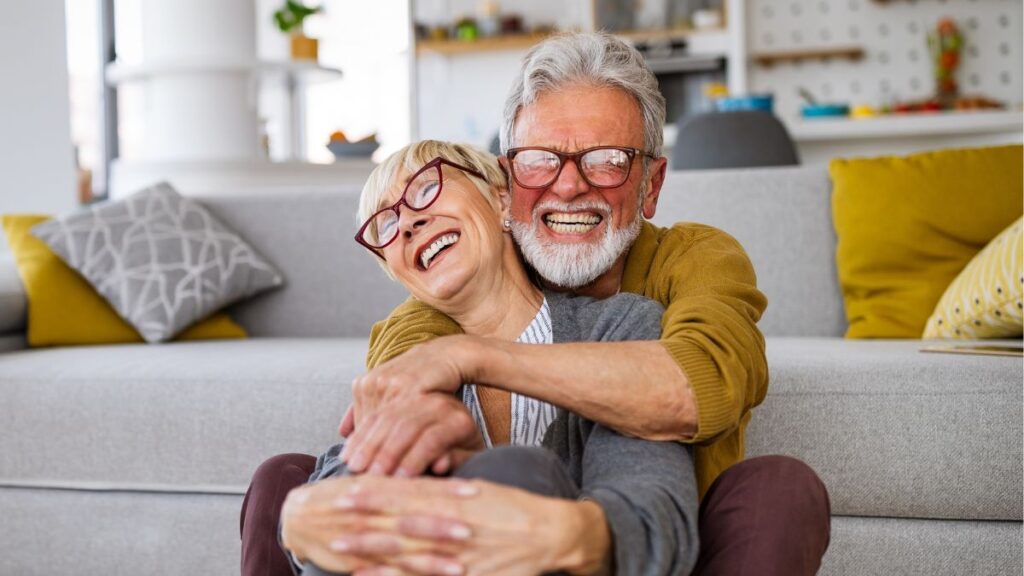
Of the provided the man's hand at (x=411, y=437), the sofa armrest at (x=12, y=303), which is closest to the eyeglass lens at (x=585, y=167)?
the man's hand at (x=411, y=437)

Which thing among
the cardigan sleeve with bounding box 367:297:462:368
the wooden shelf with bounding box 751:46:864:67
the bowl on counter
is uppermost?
the wooden shelf with bounding box 751:46:864:67

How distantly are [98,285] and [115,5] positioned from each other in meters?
4.01

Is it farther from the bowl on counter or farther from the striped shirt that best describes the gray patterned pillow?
the striped shirt

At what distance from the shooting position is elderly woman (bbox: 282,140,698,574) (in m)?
1.00

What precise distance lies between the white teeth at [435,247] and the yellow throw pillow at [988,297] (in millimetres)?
1283

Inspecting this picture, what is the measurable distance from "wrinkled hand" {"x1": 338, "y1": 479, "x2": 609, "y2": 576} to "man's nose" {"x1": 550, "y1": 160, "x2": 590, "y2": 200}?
588 mm

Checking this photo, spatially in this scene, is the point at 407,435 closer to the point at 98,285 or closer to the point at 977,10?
the point at 98,285

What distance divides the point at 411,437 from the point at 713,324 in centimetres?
38

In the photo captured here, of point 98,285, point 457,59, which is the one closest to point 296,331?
point 98,285

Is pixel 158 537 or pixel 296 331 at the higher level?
pixel 296 331

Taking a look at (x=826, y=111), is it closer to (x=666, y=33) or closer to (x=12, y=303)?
(x=666, y=33)

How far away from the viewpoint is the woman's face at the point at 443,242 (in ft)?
4.67

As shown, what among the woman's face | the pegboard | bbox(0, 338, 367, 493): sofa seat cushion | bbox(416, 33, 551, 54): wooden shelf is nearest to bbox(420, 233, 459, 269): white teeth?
the woman's face

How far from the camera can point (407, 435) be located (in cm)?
110
